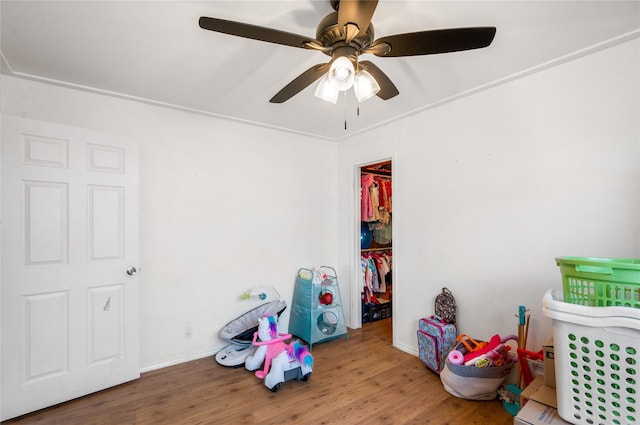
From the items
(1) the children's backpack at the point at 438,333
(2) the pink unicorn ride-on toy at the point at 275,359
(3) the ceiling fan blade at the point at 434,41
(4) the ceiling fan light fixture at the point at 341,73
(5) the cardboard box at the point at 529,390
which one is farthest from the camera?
(1) the children's backpack at the point at 438,333

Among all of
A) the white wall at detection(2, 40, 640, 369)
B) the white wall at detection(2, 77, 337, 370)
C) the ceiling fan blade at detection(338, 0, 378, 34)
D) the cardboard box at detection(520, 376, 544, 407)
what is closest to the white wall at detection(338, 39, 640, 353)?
the white wall at detection(2, 40, 640, 369)

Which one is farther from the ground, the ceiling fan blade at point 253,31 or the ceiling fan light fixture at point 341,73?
the ceiling fan blade at point 253,31

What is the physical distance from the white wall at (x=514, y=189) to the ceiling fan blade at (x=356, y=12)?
4.72 ft

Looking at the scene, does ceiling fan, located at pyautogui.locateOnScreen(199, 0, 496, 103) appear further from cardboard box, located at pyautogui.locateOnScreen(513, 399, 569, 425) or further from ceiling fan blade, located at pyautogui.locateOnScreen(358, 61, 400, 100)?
cardboard box, located at pyautogui.locateOnScreen(513, 399, 569, 425)

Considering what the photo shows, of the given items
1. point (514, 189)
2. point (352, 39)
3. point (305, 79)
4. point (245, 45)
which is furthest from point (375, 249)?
point (352, 39)

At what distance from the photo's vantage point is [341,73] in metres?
1.42

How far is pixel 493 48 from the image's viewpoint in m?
1.86

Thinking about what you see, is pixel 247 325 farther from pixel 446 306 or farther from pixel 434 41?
pixel 434 41

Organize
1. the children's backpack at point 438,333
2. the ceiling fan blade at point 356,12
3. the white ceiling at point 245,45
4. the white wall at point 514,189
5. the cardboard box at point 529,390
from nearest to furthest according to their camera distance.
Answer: the ceiling fan blade at point 356,12, the white ceiling at point 245,45, the cardboard box at point 529,390, the white wall at point 514,189, the children's backpack at point 438,333

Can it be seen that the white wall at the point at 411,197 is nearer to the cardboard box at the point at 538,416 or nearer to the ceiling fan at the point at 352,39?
the cardboard box at the point at 538,416

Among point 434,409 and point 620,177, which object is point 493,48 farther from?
point 434,409

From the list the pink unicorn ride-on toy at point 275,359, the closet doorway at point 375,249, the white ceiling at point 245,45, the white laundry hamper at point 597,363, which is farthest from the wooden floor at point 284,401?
the white ceiling at point 245,45

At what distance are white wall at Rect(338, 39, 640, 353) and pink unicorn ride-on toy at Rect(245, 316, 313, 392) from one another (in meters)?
1.17

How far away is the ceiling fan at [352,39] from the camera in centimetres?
119
